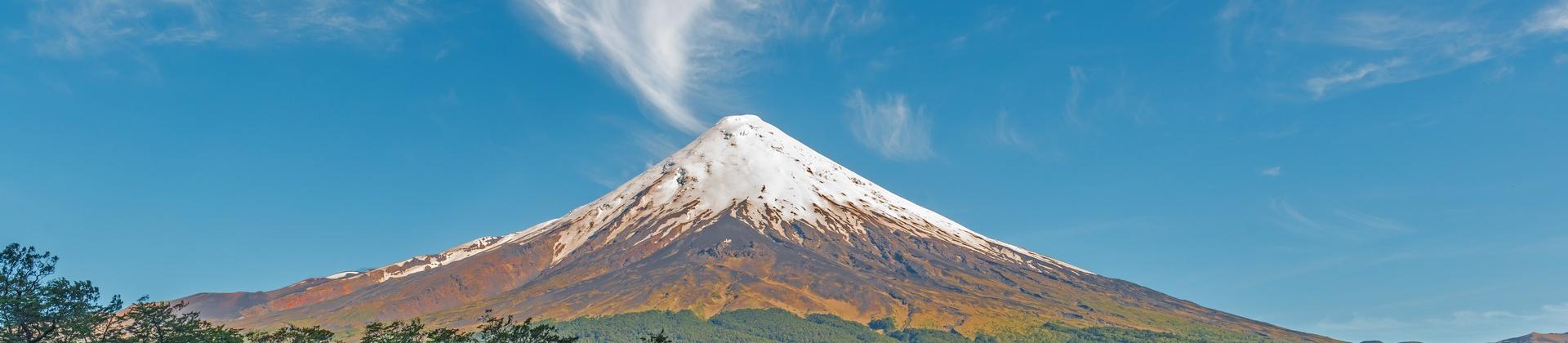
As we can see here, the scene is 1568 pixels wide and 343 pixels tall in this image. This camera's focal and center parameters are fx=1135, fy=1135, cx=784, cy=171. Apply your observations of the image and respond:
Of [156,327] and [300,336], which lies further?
[300,336]

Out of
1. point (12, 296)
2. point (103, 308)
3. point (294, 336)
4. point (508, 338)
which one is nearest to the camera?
point (12, 296)

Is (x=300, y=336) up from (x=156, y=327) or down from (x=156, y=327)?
up

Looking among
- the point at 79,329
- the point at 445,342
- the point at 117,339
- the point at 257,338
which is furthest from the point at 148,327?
the point at 445,342

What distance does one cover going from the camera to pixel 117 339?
7031 cm

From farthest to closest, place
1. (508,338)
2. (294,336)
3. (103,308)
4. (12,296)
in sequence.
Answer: (508,338) < (294,336) < (103,308) < (12,296)

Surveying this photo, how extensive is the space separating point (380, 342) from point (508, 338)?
943 cm

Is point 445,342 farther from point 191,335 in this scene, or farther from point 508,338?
point 191,335

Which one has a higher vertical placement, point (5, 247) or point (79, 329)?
point (5, 247)

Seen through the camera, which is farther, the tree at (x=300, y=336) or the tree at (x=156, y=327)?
the tree at (x=300, y=336)

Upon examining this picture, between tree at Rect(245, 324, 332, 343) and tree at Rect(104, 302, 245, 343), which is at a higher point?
tree at Rect(245, 324, 332, 343)

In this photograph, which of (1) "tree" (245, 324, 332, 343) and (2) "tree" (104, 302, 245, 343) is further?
(1) "tree" (245, 324, 332, 343)

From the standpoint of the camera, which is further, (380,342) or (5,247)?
(380,342)

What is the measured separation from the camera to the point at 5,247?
6531 centimetres

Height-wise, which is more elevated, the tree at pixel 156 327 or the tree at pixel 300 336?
the tree at pixel 300 336
